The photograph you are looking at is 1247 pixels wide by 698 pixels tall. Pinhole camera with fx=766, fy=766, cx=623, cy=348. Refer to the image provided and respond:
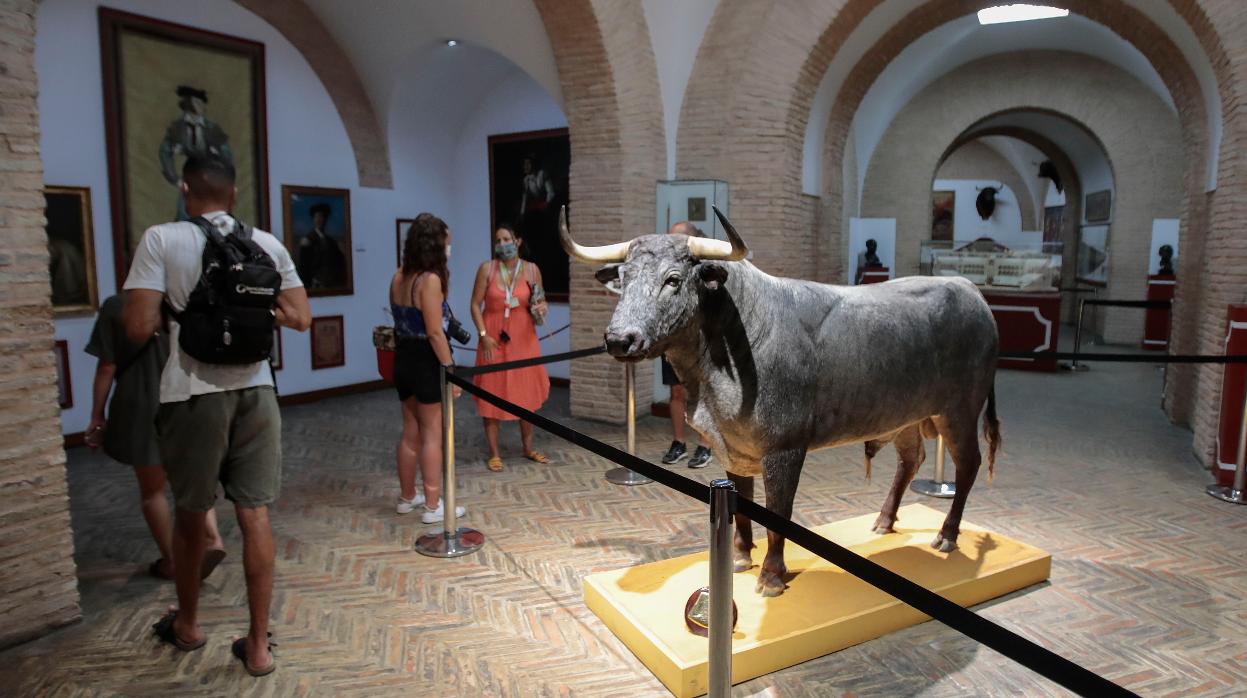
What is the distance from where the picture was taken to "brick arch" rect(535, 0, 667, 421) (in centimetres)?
788

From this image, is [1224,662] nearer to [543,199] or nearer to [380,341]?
[380,341]

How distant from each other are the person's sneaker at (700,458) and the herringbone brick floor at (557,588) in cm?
9

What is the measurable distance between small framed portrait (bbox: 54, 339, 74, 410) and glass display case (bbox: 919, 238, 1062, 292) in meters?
11.5

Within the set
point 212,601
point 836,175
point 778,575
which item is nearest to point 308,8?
point 836,175

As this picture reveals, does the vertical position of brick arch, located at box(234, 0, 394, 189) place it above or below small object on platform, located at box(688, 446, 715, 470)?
above

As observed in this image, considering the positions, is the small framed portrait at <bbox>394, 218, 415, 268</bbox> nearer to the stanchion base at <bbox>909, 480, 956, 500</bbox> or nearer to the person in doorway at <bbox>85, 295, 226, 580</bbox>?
the person in doorway at <bbox>85, 295, 226, 580</bbox>

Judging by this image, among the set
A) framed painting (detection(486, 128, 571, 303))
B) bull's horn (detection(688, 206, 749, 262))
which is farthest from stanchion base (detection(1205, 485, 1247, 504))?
framed painting (detection(486, 128, 571, 303))

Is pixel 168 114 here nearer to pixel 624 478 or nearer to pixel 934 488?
pixel 624 478

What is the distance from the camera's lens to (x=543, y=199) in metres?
10.7

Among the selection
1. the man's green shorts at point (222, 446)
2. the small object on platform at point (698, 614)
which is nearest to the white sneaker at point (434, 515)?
the man's green shorts at point (222, 446)

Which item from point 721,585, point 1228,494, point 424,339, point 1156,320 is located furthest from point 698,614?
point 1156,320

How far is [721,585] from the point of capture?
8.05 ft

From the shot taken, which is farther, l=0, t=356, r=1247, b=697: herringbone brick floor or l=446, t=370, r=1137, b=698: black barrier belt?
l=0, t=356, r=1247, b=697: herringbone brick floor

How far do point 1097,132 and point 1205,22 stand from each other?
32.1 ft
